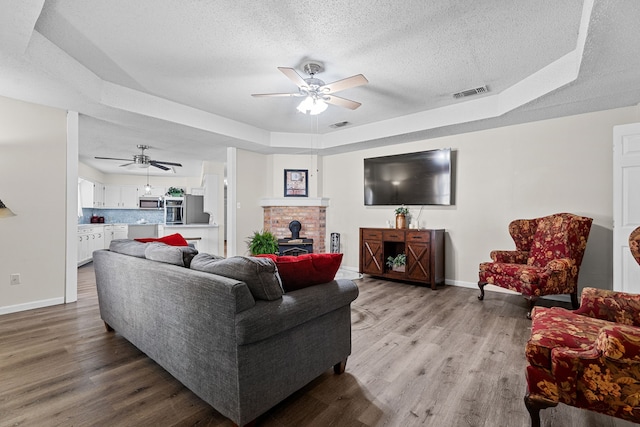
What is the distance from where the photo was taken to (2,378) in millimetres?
2004

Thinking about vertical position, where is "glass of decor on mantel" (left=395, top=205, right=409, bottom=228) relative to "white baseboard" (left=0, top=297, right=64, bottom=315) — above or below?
above

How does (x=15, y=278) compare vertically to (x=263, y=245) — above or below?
below

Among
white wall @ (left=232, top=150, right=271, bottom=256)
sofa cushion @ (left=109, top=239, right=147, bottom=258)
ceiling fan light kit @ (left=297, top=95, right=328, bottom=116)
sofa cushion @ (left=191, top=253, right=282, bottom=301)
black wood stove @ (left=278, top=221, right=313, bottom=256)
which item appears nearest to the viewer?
sofa cushion @ (left=191, top=253, right=282, bottom=301)

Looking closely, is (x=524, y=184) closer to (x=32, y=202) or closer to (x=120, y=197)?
(x=32, y=202)

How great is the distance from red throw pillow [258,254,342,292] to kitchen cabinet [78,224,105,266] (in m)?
6.28

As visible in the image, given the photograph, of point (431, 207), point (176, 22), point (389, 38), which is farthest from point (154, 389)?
point (431, 207)

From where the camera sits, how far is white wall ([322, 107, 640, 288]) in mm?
Answer: 3586

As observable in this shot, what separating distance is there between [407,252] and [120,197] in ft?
28.7

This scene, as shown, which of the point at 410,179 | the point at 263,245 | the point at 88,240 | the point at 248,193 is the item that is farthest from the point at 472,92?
the point at 88,240

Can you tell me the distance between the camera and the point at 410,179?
16.5 feet

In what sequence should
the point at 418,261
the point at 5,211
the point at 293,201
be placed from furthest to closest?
the point at 293,201, the point at 418,261, the point at 5,211

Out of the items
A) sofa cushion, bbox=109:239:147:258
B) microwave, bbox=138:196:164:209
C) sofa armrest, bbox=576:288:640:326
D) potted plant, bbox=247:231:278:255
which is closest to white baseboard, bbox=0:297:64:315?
sofa cushion, bbox=109:239:147:258

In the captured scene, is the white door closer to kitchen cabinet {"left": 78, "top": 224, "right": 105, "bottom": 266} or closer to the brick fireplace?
the brick fireplace

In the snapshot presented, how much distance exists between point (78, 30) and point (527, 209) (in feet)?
17.3
